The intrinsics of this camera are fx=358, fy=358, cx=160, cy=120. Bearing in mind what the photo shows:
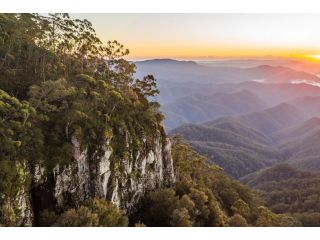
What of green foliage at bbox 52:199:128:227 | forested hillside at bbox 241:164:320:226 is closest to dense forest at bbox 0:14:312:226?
green foliage at bbox 52:199:128:227

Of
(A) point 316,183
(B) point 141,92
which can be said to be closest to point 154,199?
(B) point 141,92

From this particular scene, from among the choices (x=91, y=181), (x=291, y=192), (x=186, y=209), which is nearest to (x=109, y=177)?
(x=91, y=181)

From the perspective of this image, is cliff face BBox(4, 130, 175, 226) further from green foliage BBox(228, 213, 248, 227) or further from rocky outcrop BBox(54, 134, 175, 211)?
green foliage BBox(228, 213, 248, 227)

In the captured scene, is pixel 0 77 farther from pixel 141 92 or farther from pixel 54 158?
pixel 141 92

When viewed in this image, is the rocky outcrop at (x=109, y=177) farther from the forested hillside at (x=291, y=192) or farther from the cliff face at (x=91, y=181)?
the forested hillside at (x=291, y=192)

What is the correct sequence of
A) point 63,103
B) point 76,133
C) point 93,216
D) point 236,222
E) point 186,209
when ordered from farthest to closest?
point 236,222, point 186,209, point 63,103, point 76,133, point 93,216

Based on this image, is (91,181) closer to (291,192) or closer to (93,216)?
(93,216)
